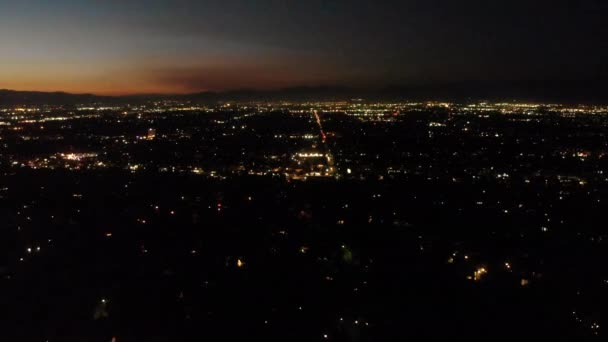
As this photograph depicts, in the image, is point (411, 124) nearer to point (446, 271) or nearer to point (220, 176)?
point (220, 176)

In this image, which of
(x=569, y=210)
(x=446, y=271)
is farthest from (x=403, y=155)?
(x=446, y=271)

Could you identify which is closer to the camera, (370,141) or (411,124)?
(370,141)

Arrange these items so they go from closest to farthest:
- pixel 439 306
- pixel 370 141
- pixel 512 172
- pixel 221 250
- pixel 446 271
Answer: pixel 439 306 < pixel 446 271 < pixel 221 250 < pixel 512 172 < pixel 370 141

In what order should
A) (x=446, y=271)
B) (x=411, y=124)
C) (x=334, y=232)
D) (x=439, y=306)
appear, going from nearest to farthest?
(x=439, y=306) → (x=446, y=271) → (x=334, y=232) → (x=411, y=124)

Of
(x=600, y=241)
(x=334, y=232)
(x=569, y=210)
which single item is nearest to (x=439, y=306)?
(x=334, y=232)

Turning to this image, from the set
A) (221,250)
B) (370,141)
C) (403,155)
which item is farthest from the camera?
(370,141)

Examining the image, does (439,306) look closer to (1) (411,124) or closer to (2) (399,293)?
(2) (399,293)

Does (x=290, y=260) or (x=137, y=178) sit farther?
(x=137, y=178)

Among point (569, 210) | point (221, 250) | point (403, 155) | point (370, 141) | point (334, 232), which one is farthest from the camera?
point (370, 141)
